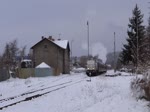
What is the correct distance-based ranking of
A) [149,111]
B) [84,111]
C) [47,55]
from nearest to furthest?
[149,111] → [84,111] → [47,55]

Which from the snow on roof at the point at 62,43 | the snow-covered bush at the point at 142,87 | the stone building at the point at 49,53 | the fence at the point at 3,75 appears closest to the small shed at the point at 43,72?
the fence at the point at 3,75

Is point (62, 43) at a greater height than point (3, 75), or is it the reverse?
point (62, 43)

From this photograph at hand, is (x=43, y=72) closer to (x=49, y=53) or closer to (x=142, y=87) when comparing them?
(x=49, y=53)

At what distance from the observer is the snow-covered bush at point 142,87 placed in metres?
17.0

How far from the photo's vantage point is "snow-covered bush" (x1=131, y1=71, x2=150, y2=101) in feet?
55.7

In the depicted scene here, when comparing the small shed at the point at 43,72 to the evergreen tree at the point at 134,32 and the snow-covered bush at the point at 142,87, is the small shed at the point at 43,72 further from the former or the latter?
the snow-covered bush at the point at 142,87

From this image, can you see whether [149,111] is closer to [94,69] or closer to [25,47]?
[94,69]

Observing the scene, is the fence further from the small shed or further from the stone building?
the stone building

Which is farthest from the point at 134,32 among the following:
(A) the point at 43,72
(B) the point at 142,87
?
(B) the point at 142,87

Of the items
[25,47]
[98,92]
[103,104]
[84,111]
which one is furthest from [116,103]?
[25,47]

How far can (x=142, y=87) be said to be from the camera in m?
17.8

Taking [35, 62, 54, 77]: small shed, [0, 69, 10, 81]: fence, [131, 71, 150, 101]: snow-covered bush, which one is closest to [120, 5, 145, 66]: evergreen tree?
[35, 62, 54, 77]: small shed

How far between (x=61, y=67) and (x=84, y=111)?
249 feet

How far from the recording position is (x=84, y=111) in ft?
51.9
